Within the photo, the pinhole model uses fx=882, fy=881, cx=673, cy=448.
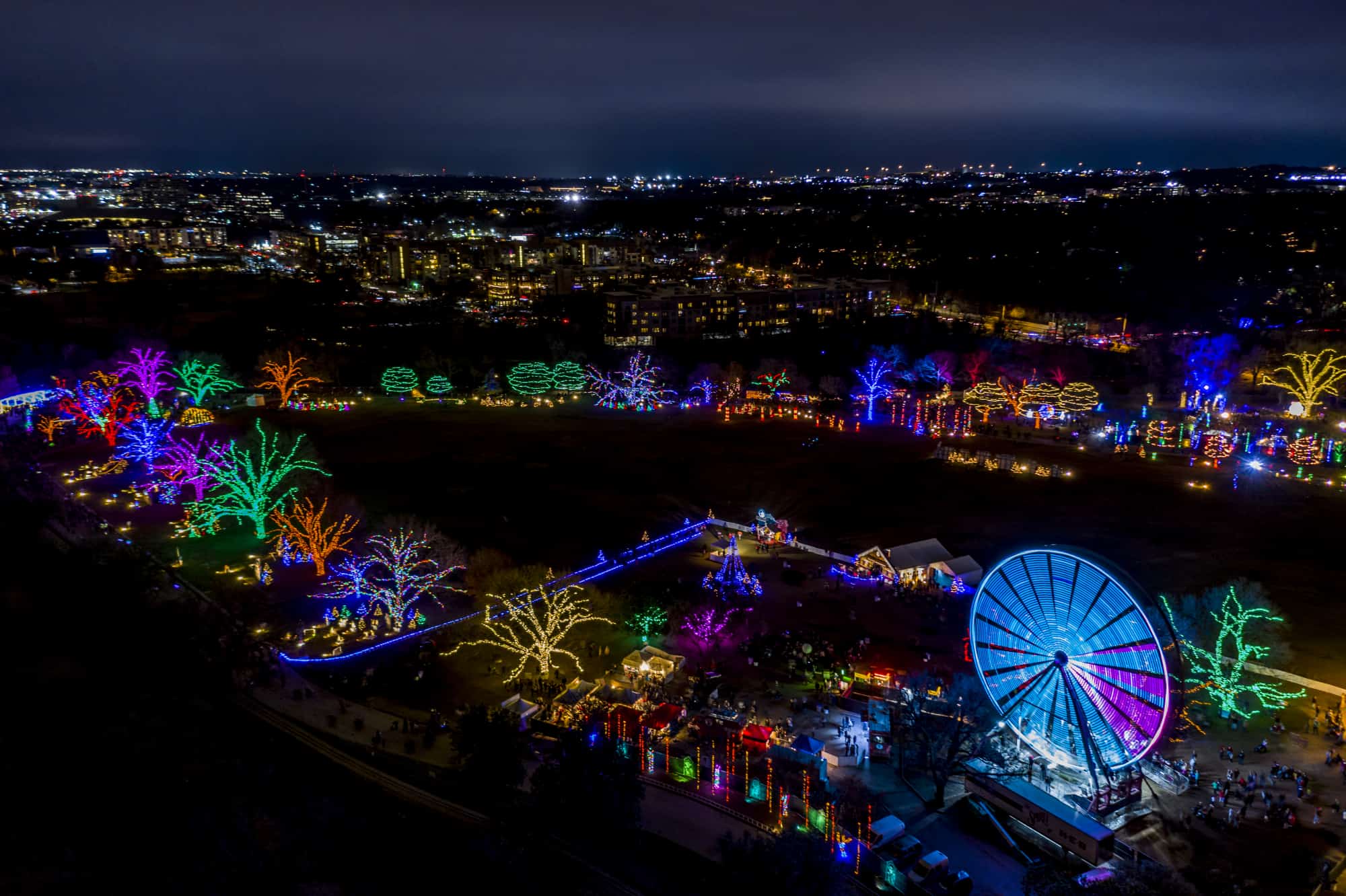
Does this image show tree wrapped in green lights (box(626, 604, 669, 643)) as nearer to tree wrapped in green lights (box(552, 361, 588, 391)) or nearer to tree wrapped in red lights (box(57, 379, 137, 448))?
tree wrapped in red lights (box(57, 379, 137, 448))

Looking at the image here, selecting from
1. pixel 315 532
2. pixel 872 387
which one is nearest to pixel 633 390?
pixel 872 387

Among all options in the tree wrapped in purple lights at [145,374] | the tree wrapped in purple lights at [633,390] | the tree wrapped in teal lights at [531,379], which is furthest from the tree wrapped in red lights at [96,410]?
the tree wrapped in purple lights at [633,390]

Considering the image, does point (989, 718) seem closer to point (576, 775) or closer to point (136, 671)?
point (576, 775)

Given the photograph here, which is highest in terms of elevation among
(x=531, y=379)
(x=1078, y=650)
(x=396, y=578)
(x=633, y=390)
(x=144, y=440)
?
(x=531, y=379)

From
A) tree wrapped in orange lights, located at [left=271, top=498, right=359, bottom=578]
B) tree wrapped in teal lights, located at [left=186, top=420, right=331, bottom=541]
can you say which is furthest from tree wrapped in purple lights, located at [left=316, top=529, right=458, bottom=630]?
tree wrapped in teal lights, located at [left=186, top=420, right=331, bottom=541]

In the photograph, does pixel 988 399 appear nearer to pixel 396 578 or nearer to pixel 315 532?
pixel 396 578

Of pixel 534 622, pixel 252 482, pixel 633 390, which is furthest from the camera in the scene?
pixel 633 390
